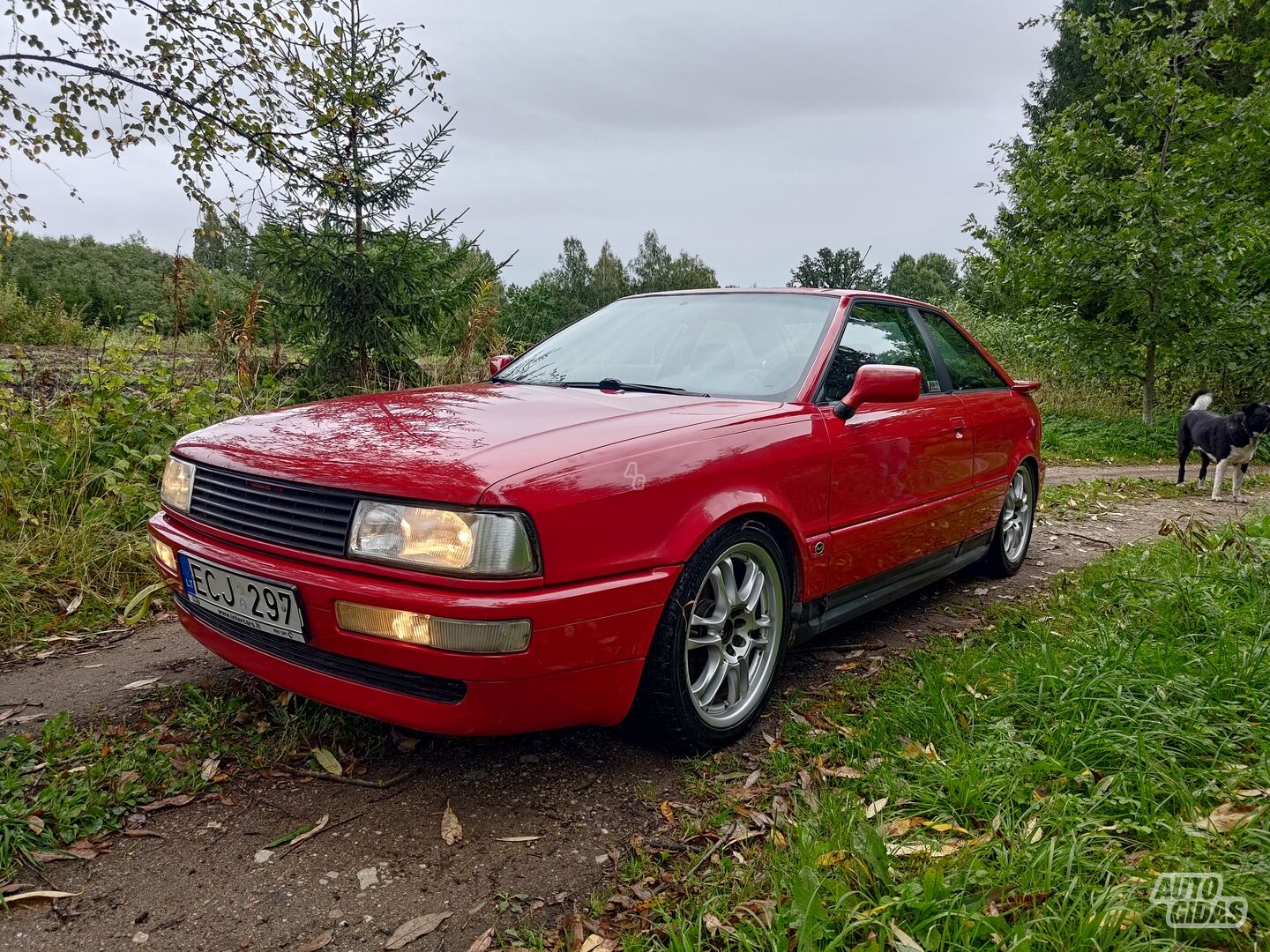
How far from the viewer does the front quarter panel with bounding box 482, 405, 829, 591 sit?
1865 millimetres

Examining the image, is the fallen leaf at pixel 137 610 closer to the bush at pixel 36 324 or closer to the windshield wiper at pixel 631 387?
the windshield wiper at pixel 631 387

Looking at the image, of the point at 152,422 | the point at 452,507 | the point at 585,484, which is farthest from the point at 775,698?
the point at 152,422

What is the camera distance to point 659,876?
71.5 inches

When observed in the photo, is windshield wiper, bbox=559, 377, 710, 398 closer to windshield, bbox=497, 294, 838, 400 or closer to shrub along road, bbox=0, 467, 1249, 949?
windshield, bbox=497, 294, 838, 400

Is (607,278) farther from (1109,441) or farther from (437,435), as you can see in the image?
(437,435)

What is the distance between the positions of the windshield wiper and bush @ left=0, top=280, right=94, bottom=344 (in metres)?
10.4

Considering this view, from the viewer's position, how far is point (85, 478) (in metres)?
4.13

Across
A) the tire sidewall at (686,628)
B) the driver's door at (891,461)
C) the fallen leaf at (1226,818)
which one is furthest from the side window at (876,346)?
the fallen leaf at (1226,818)

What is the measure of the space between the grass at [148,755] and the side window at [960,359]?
2.96 m

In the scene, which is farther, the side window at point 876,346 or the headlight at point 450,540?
the side window at point 876,346

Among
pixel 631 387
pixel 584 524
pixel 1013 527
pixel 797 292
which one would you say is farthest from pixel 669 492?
pixel 1013 527

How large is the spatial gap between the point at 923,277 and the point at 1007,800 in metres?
69.6

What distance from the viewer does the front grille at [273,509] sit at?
1.94 m

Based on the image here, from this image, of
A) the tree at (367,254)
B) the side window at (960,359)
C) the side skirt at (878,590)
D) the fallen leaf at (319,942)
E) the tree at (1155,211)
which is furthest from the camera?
the tree at (1155,211)
